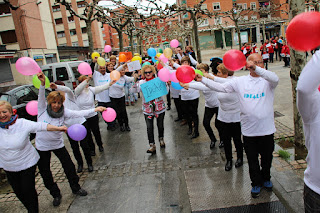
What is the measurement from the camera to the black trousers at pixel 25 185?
10.1 ft

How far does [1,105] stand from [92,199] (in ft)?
6.23

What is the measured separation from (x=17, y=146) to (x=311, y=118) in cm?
Answer: 315

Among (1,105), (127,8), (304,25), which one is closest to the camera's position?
(304,25)

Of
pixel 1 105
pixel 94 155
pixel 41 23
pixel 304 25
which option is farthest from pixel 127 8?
pixel 41 23

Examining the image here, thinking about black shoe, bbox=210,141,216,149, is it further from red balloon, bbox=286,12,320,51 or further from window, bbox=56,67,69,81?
window, bbox=56,67,69,81

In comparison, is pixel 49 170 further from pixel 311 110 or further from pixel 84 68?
pixel 311 110

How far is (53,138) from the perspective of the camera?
3.56 meters

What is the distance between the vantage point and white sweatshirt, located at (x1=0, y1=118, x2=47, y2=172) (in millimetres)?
2926

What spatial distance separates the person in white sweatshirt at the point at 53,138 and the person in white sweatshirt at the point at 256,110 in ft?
→ 6.50

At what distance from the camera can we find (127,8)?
22.5 ft

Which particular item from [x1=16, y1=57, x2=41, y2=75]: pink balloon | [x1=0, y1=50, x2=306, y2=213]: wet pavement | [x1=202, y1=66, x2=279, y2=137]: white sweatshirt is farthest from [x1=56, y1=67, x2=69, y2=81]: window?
[x1=202, y1=66, x2=279, y2=137]: white sweatshirt

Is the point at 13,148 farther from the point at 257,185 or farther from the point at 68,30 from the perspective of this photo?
the point at 68,30

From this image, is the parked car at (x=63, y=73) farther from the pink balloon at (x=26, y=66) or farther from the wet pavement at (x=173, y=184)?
the pink balloon at (x=26, y=66)

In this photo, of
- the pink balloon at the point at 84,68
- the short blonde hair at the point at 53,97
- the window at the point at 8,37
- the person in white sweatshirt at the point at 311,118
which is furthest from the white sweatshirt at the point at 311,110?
the window at the point at 8,37
